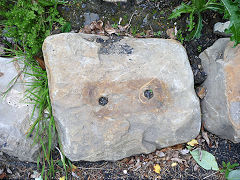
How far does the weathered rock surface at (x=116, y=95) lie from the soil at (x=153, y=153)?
0.35 meters

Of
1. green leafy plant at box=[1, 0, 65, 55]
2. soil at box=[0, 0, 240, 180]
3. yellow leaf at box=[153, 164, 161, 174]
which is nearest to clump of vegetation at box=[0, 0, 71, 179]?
green leafy plant at box=[1, 0, 65, 55]

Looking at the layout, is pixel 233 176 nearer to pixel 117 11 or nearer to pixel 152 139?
pixel 152 139

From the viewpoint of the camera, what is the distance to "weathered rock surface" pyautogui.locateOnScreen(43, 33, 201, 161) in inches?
95.6

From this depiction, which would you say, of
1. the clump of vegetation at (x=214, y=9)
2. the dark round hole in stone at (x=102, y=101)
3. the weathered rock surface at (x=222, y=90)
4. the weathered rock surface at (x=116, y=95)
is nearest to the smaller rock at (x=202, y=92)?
the weathered rock surface at (x=222, y=90)

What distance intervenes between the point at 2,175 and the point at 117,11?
2614 mm

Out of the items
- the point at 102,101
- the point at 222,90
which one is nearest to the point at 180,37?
the point at 222,90

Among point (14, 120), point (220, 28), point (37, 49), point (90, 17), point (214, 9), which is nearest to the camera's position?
point (14, 120)

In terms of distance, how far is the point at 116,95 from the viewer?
100.0 inches

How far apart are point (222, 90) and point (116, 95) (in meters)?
1.19

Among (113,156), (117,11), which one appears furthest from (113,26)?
(113,156)

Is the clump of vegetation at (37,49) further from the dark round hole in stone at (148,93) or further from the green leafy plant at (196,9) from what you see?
the green leafy plant at (196,9)

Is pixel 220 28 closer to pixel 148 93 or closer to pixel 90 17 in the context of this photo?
pixel 148 93

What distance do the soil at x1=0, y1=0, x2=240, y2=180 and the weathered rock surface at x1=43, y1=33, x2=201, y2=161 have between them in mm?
350

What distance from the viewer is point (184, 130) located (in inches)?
104
